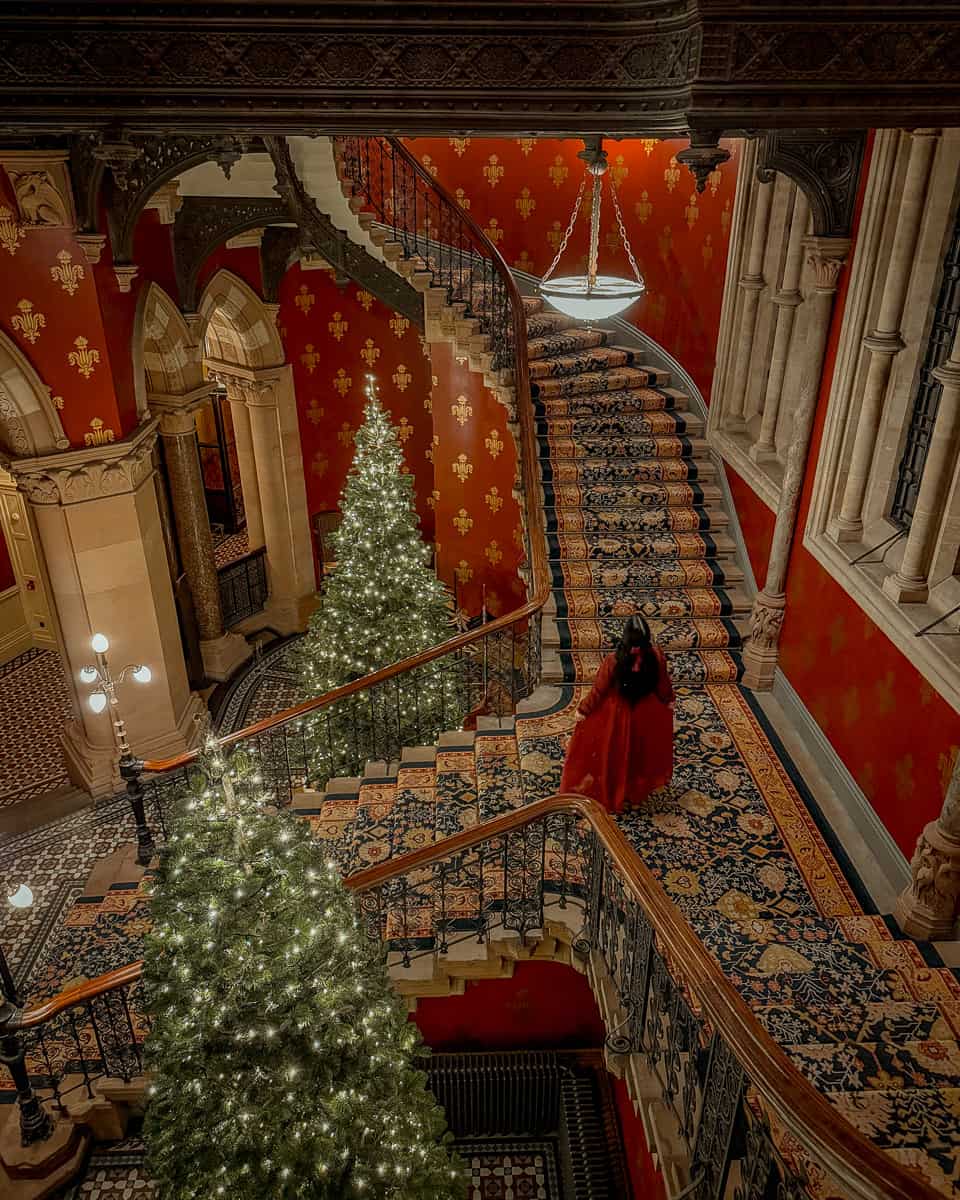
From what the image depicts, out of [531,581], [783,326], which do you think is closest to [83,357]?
[531,581]

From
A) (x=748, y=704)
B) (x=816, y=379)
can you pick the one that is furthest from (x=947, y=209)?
(x=748, y=704)

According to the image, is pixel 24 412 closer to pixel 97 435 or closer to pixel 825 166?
pixel 97 435

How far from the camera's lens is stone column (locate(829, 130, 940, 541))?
14.8ft

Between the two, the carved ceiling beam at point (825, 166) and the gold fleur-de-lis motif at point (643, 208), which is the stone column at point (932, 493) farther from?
the gold fleur-de-lis motif at point (643, 208)

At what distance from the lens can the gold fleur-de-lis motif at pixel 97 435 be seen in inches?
314

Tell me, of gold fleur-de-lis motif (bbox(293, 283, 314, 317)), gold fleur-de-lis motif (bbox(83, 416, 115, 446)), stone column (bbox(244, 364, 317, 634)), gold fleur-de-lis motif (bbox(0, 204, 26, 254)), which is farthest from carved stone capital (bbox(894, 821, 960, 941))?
gold fleur-de-lis motif (bbox(293, 283, 314, 317))

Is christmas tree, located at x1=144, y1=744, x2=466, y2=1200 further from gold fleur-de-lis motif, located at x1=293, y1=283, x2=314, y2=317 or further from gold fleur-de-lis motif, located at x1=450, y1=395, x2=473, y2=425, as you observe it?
gold fleur-de-lis motif, located at x1=293, y1=283, x2=314, y2=317

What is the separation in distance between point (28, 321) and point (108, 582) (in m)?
2.43

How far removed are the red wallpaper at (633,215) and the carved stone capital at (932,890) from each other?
5102 mm

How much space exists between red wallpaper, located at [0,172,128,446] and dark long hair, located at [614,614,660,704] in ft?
18.1

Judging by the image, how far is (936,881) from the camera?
4.26 metres

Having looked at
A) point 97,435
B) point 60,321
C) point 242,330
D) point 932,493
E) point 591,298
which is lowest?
point 97,435

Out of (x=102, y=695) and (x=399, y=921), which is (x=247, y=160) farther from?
(x=399, y=921)

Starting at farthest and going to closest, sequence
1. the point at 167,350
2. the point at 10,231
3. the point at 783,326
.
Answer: the point at 167,350
the point at 10,231
the point at 783,326
